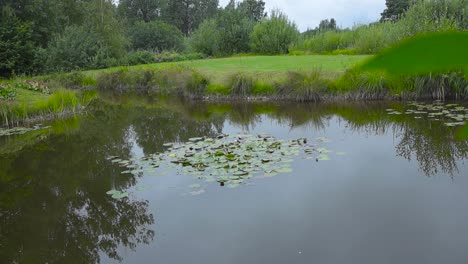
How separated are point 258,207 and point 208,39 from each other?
953 inches

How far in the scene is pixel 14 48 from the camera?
23.4 metres

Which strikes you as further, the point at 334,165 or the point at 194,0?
the point at 194,0

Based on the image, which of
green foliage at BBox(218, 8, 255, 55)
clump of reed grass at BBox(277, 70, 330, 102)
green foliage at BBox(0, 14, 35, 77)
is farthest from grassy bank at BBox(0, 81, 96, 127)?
green foliage at BBox(218, 8, 255, 55)

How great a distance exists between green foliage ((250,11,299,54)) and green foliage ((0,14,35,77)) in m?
13.4

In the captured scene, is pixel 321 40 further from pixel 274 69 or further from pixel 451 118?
pixel 451 118

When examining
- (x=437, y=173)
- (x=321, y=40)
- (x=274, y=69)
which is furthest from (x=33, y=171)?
(x=321, y=40)

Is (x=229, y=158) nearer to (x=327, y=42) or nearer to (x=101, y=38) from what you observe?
(x=327, y=42)

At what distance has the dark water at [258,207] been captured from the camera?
4461 millimetres

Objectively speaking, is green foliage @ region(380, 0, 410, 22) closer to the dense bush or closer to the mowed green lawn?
the mowed green lawn

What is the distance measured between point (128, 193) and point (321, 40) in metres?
17.8

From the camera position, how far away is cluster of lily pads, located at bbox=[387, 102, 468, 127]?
9.32 meters

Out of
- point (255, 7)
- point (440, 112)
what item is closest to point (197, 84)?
point (440, 112)

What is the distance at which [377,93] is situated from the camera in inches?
496

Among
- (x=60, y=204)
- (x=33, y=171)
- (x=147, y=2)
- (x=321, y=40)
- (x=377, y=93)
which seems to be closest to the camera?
(x=60, y=204)
